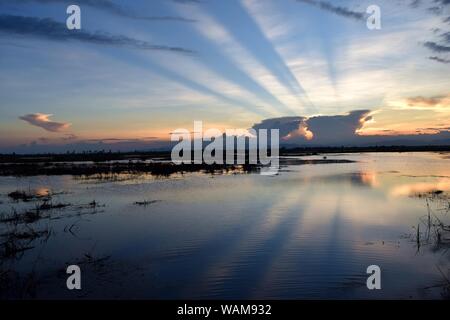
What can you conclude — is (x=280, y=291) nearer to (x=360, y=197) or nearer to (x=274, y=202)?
(x=274, y=202)

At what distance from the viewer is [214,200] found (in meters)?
20.4

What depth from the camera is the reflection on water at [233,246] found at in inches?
330

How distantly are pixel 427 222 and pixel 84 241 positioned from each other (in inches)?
475

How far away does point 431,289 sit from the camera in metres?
8.09

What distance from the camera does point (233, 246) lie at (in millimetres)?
11617

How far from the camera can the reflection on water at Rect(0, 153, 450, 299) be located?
8.39m

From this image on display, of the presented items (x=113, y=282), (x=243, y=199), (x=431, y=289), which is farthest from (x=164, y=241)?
(x=243, y=199)
